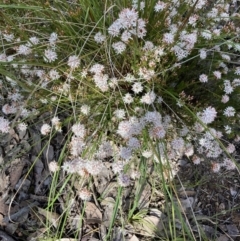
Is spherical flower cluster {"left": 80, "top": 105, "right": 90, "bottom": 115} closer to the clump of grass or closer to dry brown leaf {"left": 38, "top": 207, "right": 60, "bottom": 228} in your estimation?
the clump of grass

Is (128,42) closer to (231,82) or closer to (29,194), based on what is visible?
(231,82)

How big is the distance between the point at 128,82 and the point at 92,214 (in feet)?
2.67

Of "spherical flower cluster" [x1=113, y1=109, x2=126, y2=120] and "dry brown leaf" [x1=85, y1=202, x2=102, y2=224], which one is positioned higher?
"spherical flower cluster" [x1=113, y1=109, x2=126, y2=120]

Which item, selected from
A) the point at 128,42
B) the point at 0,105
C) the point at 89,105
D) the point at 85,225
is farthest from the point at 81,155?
the point at 0,105

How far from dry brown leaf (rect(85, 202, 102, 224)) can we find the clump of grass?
0.14 meters

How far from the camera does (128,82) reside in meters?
1.94

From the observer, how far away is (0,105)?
2.29m

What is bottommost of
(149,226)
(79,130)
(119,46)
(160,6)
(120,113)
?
(149,226)

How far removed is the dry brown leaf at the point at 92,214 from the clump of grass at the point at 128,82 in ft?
0.48

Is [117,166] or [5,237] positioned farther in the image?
[5,237]

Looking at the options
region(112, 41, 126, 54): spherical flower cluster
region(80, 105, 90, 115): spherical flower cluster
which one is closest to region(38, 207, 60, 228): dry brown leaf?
region(80, 105, 90, 115): spherical flower cluster

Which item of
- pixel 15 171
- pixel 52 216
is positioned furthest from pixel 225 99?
pixel 15 171

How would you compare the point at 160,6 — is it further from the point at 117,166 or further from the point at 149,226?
the point at 149,226

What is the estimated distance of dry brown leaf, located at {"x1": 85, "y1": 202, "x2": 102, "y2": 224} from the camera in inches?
80.0
